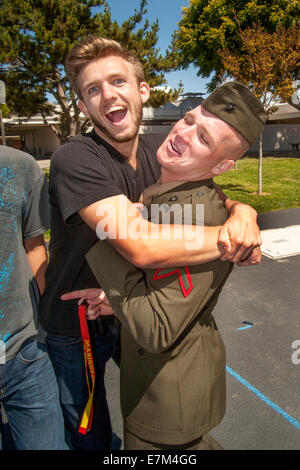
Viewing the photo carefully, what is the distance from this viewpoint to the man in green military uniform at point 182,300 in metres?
1.21

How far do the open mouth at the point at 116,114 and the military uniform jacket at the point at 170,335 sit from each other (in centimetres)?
47

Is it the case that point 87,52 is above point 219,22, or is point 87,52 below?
below

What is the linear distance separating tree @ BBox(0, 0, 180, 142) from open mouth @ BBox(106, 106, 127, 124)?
12980 mm

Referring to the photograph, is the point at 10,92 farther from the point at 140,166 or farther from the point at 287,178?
the point at 140,166

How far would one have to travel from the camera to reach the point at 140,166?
72.6 inches

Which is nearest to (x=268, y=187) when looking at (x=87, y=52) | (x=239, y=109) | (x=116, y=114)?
(x=116, y=114)

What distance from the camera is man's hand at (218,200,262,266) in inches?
49.6

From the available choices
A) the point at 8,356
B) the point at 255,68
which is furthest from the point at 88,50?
the point at 255,68

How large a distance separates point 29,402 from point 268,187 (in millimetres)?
13827

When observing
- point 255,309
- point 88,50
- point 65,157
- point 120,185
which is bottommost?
point 255,309

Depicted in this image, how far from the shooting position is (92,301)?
160cm

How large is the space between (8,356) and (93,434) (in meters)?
0.67

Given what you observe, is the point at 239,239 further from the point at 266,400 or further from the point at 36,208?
the point at 266,400

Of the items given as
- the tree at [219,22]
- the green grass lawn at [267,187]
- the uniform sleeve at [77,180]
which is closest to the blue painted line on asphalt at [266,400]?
the uniform sleeve at [77,180]
